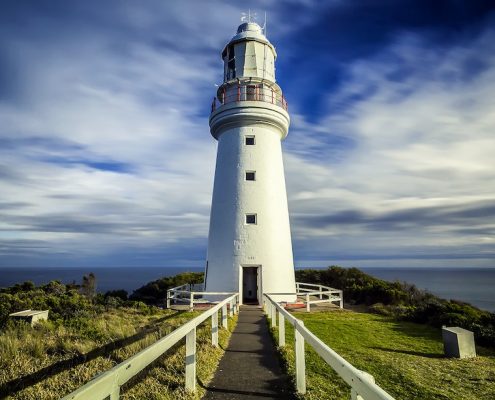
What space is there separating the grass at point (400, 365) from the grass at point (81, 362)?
1.82 metres

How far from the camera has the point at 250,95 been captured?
1727 centimetres

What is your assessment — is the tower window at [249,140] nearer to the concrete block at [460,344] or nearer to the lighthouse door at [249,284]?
the lighthouse door at [249,284]

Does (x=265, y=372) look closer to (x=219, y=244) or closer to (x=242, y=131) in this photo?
(x=219, y=244)

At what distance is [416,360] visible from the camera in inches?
281

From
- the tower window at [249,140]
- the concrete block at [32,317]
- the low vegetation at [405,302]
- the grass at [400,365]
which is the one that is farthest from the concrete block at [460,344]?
the tower window at [249,140]

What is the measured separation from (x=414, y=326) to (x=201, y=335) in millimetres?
7719

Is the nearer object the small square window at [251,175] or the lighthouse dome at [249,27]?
the small square window at [251,175]

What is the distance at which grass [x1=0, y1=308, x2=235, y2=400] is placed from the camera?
4.57 metres

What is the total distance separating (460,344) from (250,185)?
35.3 feet

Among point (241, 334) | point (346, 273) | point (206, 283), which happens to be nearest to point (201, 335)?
point (241, 334)

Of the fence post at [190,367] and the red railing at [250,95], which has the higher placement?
the red railing at [250,95]

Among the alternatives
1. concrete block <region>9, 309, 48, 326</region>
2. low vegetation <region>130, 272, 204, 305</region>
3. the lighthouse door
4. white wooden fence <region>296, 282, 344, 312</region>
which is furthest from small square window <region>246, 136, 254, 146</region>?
low vegetation <region>130, 272, 204, 305</region>

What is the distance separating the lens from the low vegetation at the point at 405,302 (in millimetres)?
11014

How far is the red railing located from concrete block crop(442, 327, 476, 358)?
1270 cm
